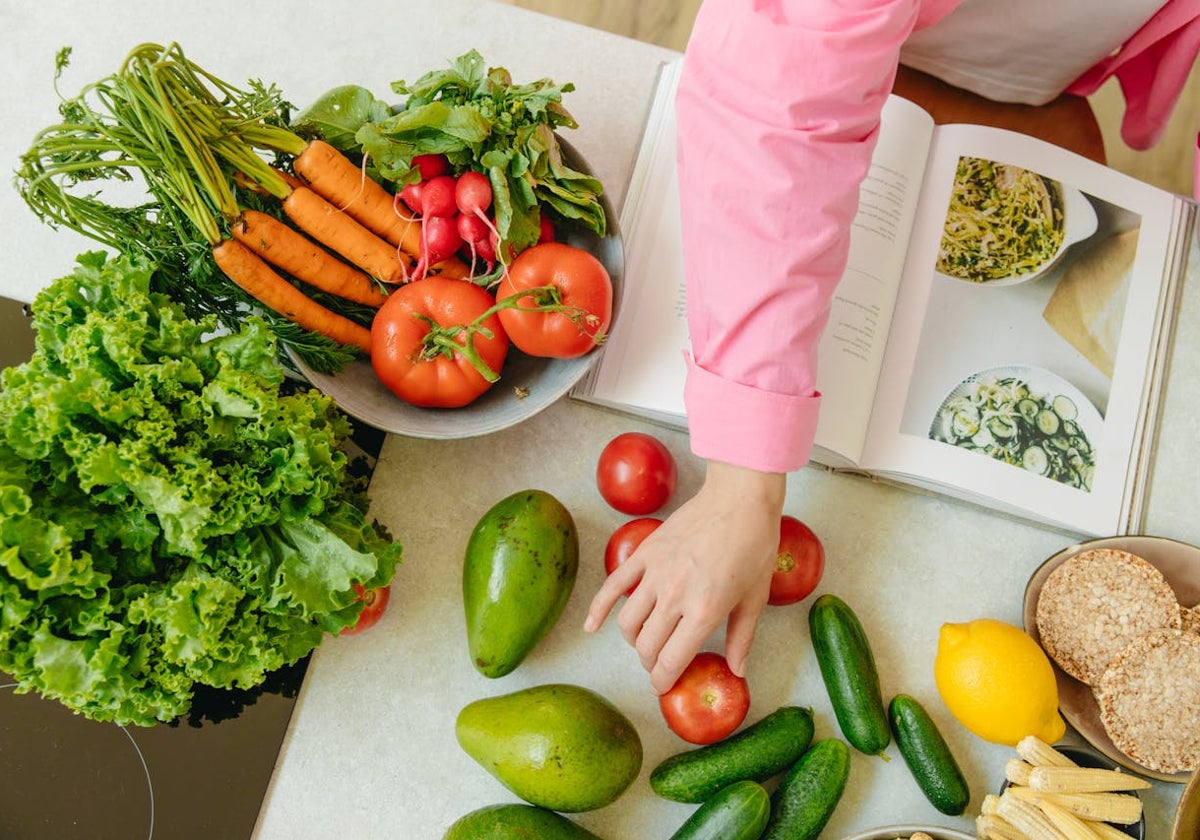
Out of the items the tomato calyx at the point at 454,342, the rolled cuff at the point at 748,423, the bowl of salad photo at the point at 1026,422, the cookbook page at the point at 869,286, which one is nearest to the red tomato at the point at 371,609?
the tomato calyx at the point at 454,342

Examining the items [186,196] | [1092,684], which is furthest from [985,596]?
[186,196]

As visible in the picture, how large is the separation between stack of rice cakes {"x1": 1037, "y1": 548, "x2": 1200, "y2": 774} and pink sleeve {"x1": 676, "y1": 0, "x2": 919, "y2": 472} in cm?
31

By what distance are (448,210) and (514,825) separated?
560 millimetres

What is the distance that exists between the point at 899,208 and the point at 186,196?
2.29 ft

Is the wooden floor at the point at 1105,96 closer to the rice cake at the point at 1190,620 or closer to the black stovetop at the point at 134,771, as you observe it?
the rice cake at the point at 1190,620

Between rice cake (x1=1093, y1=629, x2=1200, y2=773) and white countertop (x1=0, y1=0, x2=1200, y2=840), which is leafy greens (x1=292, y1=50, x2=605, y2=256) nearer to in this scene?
white countertop (x1=0, y1=0, x2=1200, y2=840)

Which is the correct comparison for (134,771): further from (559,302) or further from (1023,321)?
(1023,321)

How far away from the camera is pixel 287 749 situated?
2.84 feet

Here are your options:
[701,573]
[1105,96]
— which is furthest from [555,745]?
[1105,96]

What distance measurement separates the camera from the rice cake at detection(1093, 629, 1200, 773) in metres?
0.83

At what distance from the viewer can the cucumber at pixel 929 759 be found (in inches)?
33.4

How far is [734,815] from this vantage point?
0.80 meters

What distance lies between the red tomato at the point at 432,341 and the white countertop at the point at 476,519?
119 millimetres

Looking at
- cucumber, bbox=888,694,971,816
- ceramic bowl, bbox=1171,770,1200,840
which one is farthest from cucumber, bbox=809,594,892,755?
ceramic bowl, bbox=1171,770,1200,840
